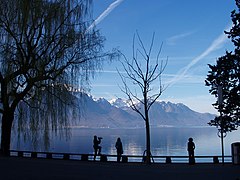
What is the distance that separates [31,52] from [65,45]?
6.20ft

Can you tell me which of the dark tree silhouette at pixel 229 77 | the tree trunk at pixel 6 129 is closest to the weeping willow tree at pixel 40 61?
the tree trunk at pixel 6 129

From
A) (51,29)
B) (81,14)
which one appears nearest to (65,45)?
(51,29)

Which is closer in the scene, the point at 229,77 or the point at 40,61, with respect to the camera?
the point at 40,61

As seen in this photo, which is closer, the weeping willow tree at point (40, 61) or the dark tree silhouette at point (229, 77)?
the weeping willow tree at point (40, 61)

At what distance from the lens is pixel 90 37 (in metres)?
18.6

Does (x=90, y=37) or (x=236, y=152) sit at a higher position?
(x=90, y=37)

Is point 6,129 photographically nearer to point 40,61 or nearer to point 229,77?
point 40,61

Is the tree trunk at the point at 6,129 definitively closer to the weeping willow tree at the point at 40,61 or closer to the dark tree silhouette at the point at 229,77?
the weeping willow tree at the point at 40,61

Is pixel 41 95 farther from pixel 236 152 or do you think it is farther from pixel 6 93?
pixel 236 152

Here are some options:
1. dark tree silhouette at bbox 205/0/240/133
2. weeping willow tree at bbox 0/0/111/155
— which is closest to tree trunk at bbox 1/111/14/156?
weeping willow tree at bbox 0/0/111/155

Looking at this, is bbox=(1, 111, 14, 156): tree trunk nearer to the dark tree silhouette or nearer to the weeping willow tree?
the weeping willow tree

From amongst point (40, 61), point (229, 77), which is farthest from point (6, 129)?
point (229, 77)

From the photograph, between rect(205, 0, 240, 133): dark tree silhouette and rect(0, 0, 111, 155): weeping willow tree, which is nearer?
rect(0, 0, 111, 155): weeping willow tree

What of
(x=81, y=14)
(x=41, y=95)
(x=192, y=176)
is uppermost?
(x=81, y=14)
